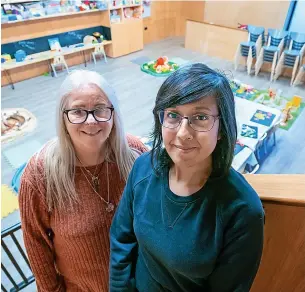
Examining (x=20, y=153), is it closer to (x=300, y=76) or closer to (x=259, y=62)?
(x=259, y=62)

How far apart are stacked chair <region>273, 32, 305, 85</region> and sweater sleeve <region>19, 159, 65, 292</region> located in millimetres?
5848

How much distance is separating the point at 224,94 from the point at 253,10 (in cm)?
733

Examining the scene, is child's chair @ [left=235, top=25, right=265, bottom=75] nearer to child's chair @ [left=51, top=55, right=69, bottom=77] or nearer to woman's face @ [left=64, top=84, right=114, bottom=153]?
child's chair @ [left=51, top=55, right=69, bottom=77]

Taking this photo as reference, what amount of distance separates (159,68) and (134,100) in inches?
54.4

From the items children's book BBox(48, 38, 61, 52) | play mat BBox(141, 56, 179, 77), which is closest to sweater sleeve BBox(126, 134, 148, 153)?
play mat BBox(141, 56, 179, 77)

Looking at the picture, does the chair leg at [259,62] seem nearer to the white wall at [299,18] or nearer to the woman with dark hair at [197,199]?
the white wall at [299,18]

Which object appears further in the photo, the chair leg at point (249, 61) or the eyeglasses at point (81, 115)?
the chair leg at point (249, 61)

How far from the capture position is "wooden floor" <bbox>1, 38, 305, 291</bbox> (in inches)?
142

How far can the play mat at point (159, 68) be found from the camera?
5.83 meters

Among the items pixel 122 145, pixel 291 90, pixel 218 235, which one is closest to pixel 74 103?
pixel 122 145

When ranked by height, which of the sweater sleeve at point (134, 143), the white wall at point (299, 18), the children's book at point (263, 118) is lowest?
the children's book at point (263, 118)

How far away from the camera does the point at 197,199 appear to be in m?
0.76

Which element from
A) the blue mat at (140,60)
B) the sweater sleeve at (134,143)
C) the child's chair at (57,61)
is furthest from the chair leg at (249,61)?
the sweater sleeve at (134,143)

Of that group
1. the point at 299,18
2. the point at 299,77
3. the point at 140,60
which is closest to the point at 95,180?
the point at 299,77
